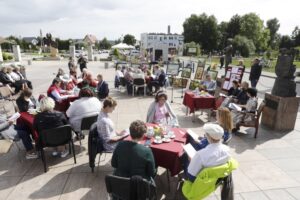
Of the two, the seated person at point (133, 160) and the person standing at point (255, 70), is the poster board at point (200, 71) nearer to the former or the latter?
the person standing at point (255, 70)

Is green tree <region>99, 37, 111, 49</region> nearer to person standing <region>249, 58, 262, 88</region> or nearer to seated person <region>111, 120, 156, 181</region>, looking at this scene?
person standing <region>249, 58, 262, 88</region>

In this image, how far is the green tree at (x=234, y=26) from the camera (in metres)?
53.3

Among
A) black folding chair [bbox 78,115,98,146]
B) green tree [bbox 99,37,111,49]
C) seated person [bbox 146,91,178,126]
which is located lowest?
black folding chair [bbox 78,115,98,146]

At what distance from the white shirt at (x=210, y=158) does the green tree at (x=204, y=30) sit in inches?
2121

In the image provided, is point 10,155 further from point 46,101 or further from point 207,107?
point 207,107

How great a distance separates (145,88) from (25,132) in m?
6.34

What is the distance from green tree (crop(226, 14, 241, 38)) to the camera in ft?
175

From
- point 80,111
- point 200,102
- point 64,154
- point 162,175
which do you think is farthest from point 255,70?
point 64,154

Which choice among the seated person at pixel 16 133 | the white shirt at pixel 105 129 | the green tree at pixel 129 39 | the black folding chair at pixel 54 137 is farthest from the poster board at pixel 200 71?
the green tree at pixel 129 39

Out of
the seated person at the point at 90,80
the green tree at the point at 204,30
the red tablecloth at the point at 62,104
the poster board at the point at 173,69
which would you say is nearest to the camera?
the red tablecloth at the point at 62,104

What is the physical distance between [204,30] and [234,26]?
23.9 ft

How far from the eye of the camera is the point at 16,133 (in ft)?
14.5

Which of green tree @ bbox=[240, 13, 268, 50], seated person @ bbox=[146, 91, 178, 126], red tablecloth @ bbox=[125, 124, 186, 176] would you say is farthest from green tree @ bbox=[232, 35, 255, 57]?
red tablecloth @ bbox=[125, 124, 186, 176]

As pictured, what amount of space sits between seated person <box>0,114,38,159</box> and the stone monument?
5928 millimetres
